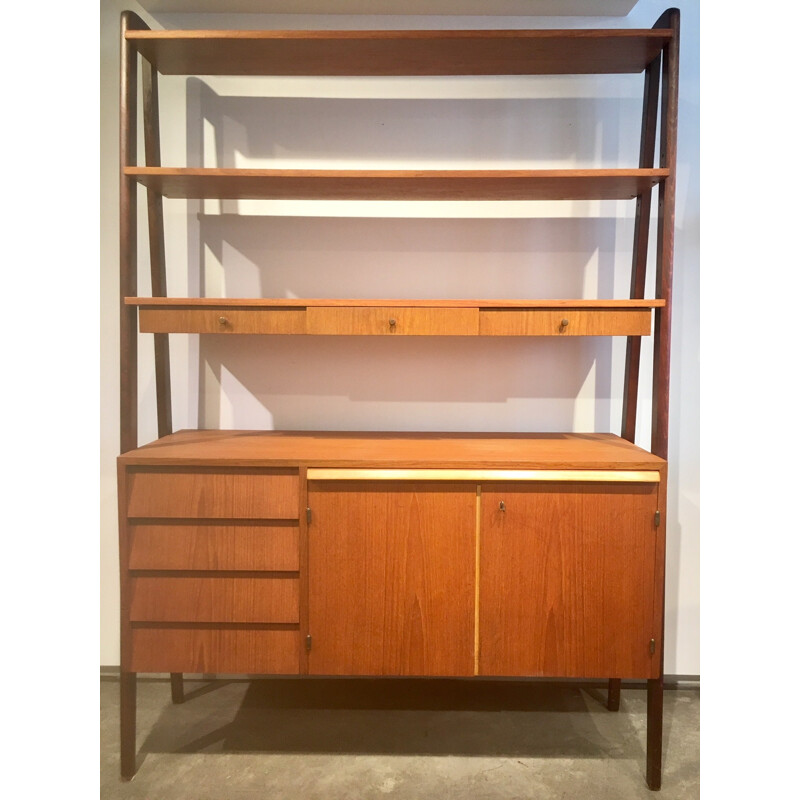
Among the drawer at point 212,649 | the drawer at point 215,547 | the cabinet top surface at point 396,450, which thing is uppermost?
the cabinet top surface at point 396,450

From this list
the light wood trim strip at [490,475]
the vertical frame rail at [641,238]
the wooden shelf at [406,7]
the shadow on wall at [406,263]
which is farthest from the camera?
the shadow on wall at [406,263]

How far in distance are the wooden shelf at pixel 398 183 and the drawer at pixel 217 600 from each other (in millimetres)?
1174

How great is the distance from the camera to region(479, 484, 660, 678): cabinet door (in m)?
1.73

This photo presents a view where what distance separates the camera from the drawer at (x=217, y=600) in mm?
1746

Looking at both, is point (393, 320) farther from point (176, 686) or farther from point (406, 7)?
point (176, 686)

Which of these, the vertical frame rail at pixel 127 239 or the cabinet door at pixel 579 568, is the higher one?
the vertical frame rail at pixel 127 239

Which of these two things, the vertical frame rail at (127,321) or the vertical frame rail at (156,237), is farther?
the vertical frame rail at (156,237)

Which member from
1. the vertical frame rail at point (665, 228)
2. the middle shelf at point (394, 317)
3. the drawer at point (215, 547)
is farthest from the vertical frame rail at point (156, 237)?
the vertical frame rail at point (665, 228)

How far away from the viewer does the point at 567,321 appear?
182 centimetres

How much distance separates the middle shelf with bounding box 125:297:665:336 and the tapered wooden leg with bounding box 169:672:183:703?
3.98 ft

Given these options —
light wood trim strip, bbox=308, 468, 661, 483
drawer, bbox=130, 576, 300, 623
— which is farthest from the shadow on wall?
drawer, bbox=130, 576, 300, 623

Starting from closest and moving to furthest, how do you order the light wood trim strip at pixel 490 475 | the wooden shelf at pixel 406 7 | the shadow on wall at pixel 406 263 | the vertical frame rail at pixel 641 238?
1. the light wood trim strip at pixel 490 475
2. the vertical frame rail at pixel 641 238
3. the wooden shelf at pixel 406 7
4. the shadow on wall at pixel 406 263

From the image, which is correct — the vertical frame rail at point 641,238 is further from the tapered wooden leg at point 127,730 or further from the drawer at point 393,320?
the tapered wooden leg at point 127,730

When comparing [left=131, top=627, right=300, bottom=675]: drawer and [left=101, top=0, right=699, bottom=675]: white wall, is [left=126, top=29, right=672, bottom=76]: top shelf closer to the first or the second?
[left=101, top=0, right=699, bottom=675]: white wall
